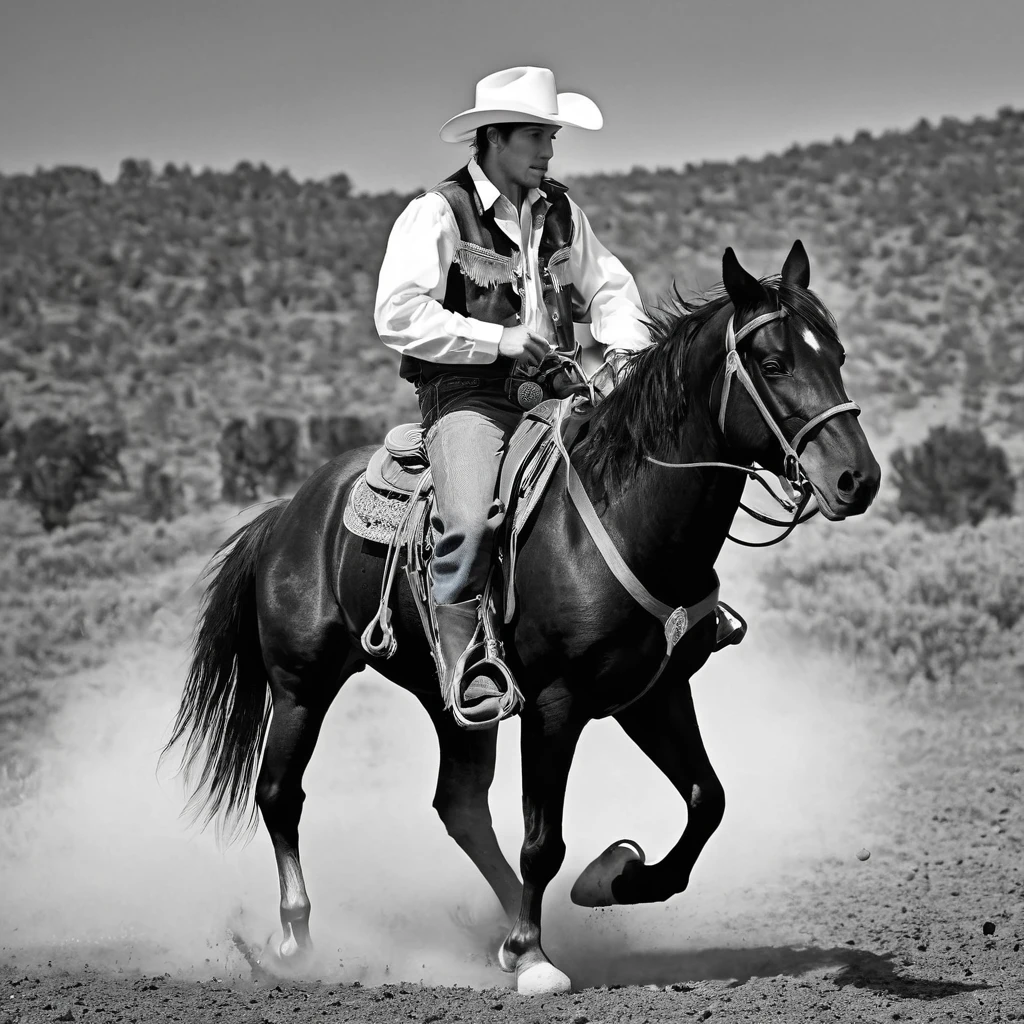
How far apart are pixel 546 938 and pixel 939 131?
40.1m

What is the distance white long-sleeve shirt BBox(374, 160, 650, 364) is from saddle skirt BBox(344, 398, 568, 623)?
34cm

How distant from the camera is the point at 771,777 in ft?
28.0

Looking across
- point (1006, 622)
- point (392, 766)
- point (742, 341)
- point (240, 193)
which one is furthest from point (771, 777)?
point (240, 193)

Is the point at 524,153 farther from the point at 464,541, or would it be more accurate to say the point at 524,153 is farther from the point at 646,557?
the point at 646,557

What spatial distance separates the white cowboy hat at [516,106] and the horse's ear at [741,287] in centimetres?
109

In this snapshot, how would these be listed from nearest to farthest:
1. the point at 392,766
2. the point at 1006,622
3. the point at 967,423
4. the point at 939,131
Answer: the point at 392,766 < the point at 1006,622 < the point at 967,423 < the point at 939,131

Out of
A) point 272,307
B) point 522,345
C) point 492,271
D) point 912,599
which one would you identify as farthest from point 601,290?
point 272,307

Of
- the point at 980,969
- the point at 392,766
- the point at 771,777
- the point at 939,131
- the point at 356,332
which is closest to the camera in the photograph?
the point at 980,969

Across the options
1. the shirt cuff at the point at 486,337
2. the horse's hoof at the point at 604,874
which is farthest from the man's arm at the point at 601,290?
the horse's hoof at the point at 604,874

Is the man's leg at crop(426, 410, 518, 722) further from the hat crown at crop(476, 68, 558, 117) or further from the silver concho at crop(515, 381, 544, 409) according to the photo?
the hat crown at crop(476, 68, 558, 117)

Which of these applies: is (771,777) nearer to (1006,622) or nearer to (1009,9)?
(1006,622)

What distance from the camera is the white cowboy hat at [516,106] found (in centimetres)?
502

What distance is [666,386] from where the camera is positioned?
461cm

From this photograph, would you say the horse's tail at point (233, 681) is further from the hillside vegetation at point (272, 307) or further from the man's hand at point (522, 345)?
the hillside vegetation at point (272, 307)
